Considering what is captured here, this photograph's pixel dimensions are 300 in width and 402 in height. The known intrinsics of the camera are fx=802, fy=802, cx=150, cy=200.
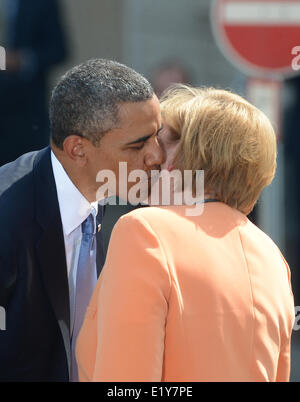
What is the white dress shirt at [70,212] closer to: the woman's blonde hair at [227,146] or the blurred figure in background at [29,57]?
the woman's blonde hair at [227,146]

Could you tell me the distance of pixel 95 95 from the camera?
2.42 m

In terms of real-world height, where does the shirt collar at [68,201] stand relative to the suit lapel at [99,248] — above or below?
above

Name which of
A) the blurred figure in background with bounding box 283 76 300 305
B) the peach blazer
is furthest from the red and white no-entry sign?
the peach blazer

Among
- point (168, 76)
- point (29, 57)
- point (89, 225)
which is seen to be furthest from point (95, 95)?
point (168, 76)

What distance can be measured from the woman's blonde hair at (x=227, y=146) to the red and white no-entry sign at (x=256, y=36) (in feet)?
8.38

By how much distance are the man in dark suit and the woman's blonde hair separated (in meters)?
0.22

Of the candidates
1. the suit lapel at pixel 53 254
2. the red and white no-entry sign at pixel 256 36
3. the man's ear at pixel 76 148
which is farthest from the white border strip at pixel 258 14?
the suit lapel at pixel 53 254

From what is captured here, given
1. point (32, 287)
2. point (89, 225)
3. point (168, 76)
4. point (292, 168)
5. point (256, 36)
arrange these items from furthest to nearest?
point (292, 168) < point (168, 76) < point (256, 36) < point (89, 225) < point (32, 287)

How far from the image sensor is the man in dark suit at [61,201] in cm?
229

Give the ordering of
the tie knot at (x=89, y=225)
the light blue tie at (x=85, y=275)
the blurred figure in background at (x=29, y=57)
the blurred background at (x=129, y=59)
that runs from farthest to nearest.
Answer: the blurred figure in background at (x=29, y=57), the blurred background at (x=129, y=59), the tie knot at (x=89, y=225), the light blue tie at (x=85, y=275)

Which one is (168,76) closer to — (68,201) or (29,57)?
(29,57)

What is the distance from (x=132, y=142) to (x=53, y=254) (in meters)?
0.42

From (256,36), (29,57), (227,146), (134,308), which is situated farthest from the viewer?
(29,57)

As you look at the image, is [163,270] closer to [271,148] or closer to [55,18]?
[271,148]
